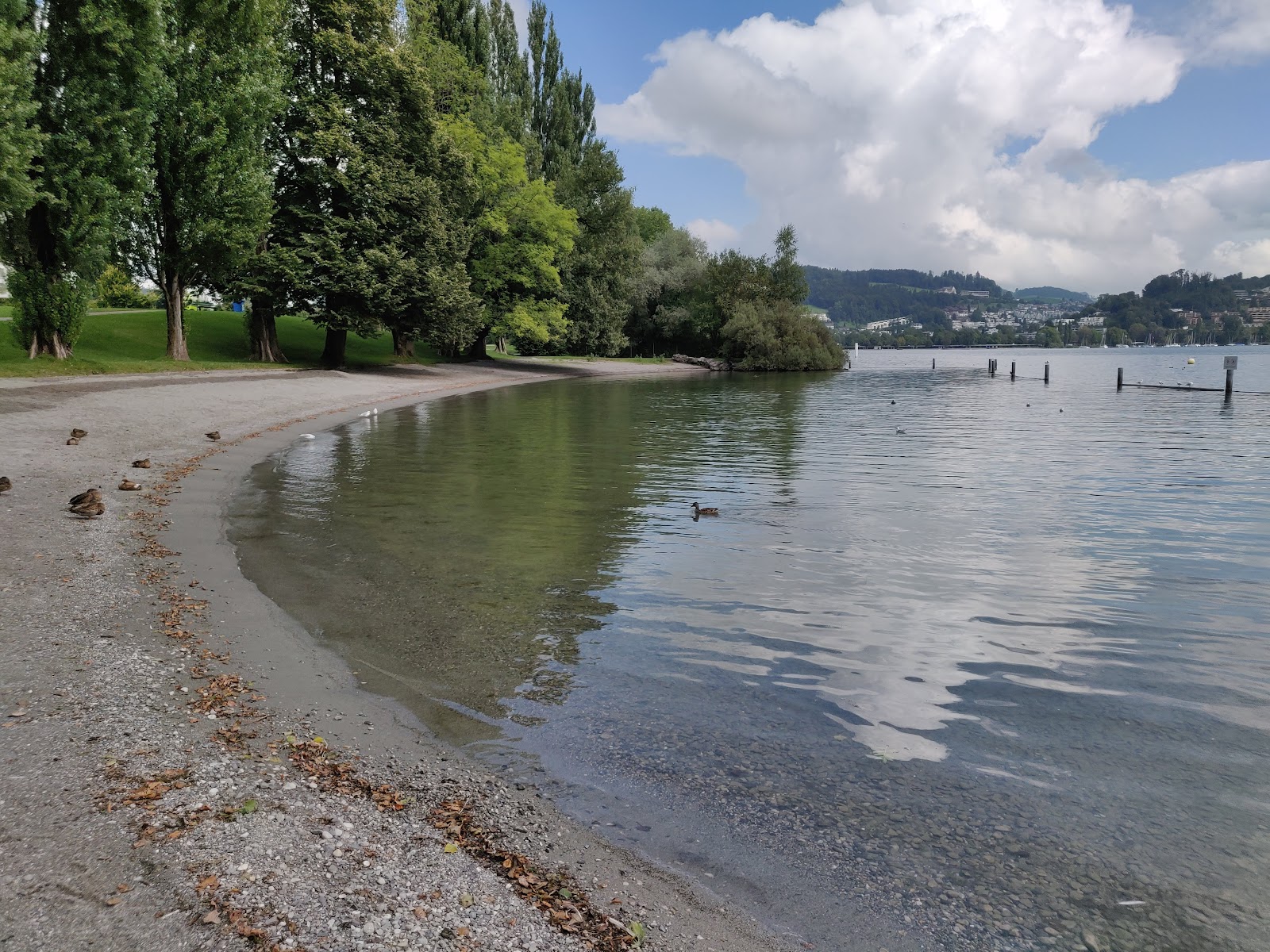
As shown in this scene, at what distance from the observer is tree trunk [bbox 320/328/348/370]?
1944 inches

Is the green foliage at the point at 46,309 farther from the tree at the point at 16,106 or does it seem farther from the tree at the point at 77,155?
the tree at the point at 16,106

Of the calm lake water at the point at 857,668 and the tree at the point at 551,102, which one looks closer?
the calm lake water at the point at 857,668

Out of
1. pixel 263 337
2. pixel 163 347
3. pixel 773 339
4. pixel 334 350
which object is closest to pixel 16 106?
pixel 163 347

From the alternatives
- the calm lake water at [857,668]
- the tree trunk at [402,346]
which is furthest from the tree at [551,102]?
the calm lake water at [857,668]

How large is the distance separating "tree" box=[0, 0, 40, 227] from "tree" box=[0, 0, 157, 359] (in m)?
1.35

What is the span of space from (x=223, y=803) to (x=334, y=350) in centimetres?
4900

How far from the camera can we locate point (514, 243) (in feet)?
200

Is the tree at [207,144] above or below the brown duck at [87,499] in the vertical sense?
above

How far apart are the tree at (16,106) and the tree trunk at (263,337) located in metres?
16.9

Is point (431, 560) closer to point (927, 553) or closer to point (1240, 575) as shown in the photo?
point (927, 553)

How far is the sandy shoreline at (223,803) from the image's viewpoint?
3.71m

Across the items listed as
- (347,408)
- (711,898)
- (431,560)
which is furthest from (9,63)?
(711,898)

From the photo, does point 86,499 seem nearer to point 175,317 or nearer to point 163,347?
point 175,317

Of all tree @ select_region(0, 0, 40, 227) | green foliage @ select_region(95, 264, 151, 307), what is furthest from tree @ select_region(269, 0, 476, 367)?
green foliage @ select_region(95, 264, 151, 307)
